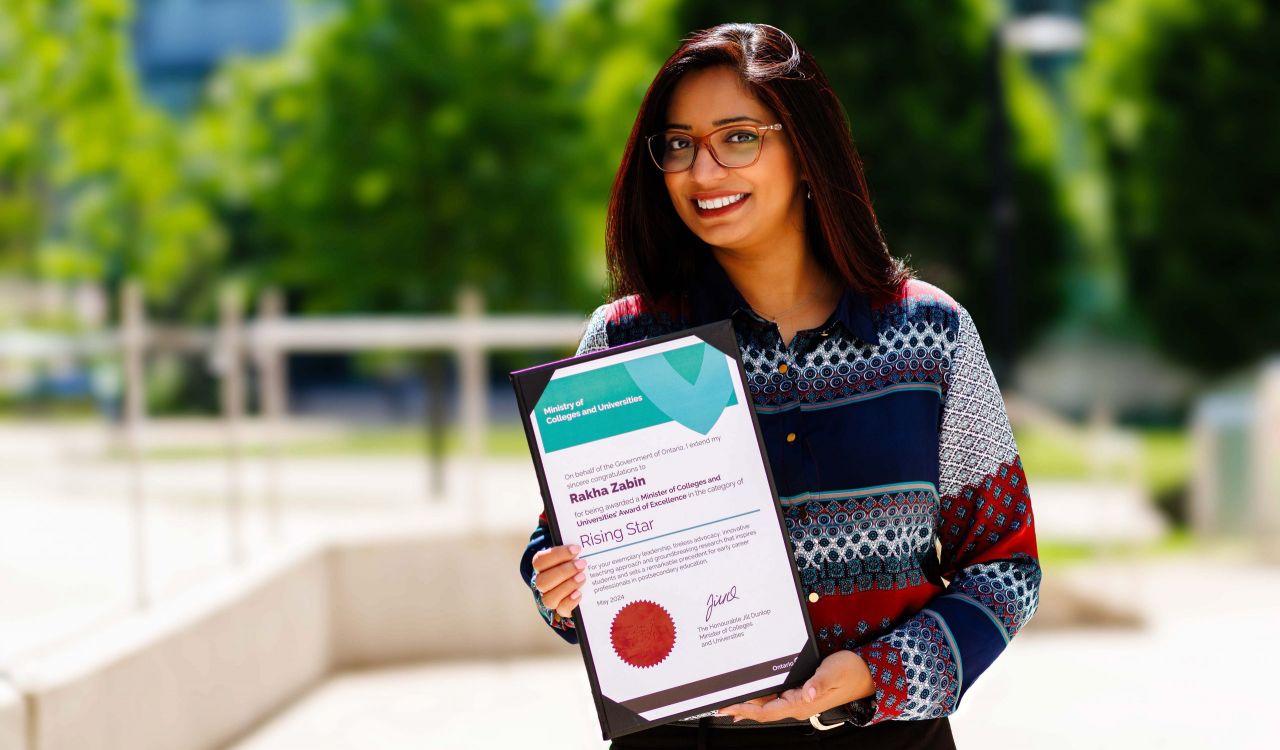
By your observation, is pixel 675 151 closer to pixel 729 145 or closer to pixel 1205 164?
pixel 729 145

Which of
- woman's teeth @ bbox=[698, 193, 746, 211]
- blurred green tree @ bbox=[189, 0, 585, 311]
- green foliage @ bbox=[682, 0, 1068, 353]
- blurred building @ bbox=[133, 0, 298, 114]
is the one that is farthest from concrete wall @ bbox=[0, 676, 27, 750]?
blurred building @ bbox=[133, 0, 298, 114]

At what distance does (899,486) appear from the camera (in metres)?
1.91

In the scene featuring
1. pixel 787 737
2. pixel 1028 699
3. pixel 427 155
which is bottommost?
pixel 1028 699

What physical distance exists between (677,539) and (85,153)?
18.7m

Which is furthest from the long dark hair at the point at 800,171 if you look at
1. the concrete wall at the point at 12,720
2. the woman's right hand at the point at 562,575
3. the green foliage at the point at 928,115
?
the green foliage at the point at 928,115

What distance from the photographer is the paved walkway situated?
5.54 metres

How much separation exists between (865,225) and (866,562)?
0.46 meters

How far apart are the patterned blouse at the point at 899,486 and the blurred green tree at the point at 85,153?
Result: 1829 centimetres

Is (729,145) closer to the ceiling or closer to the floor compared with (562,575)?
closer to the ceiling

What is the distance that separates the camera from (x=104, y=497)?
952cm

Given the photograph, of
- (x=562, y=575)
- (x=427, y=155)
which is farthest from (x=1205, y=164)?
(x=562, y=575)

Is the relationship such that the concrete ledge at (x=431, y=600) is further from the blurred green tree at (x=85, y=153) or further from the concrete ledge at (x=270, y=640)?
the blurred green tree at (x=85, y=153)

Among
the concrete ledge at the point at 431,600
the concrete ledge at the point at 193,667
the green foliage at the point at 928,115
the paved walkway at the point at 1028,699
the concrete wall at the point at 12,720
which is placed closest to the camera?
the concrete wall at the point at 12,720

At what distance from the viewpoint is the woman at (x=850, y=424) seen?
6.24 ft
